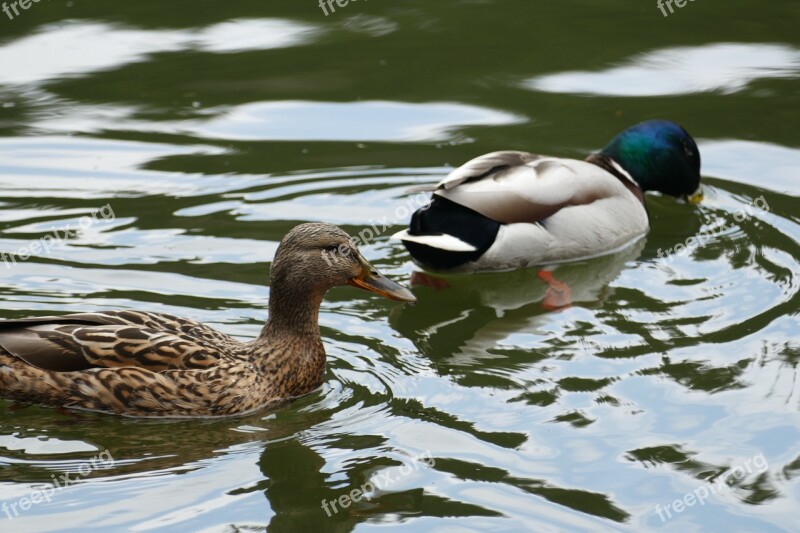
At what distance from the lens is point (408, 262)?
9789 mm

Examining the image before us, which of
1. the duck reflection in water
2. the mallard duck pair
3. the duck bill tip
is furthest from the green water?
the duck bill tip

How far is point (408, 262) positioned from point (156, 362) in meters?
2.97

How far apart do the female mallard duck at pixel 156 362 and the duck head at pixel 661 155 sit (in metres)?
4.08

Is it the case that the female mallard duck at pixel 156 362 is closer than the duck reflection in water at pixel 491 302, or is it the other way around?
the female mallard duck at pixel 156 362

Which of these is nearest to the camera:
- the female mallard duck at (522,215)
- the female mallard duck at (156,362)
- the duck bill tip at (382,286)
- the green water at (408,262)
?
the green water at (408,262)

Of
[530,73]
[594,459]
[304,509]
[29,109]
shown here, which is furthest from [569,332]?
[29,109]

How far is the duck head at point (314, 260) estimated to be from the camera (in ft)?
24.8

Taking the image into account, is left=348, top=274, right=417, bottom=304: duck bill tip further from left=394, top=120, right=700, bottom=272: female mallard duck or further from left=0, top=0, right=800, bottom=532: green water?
left=394, top=120, right=700, bottom=272: female mallard duck

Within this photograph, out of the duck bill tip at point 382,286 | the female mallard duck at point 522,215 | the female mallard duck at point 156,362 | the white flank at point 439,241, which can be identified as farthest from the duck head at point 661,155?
the female mallard duck at point 156,362

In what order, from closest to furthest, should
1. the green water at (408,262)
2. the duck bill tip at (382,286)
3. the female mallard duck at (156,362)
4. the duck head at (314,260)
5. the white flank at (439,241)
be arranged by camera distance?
the green water at (408,262) → the female mallard duck at (156,362) → the duck head at (314,260) → the duck bill tip at (382,286) → the white flank at (439,241)

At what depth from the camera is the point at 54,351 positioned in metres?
7.17

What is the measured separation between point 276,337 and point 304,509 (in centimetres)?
154

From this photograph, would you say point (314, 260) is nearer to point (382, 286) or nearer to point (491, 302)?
point (382, 286)

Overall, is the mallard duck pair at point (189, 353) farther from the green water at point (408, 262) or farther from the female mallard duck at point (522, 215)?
the female mallard duck at point (522, 215)
